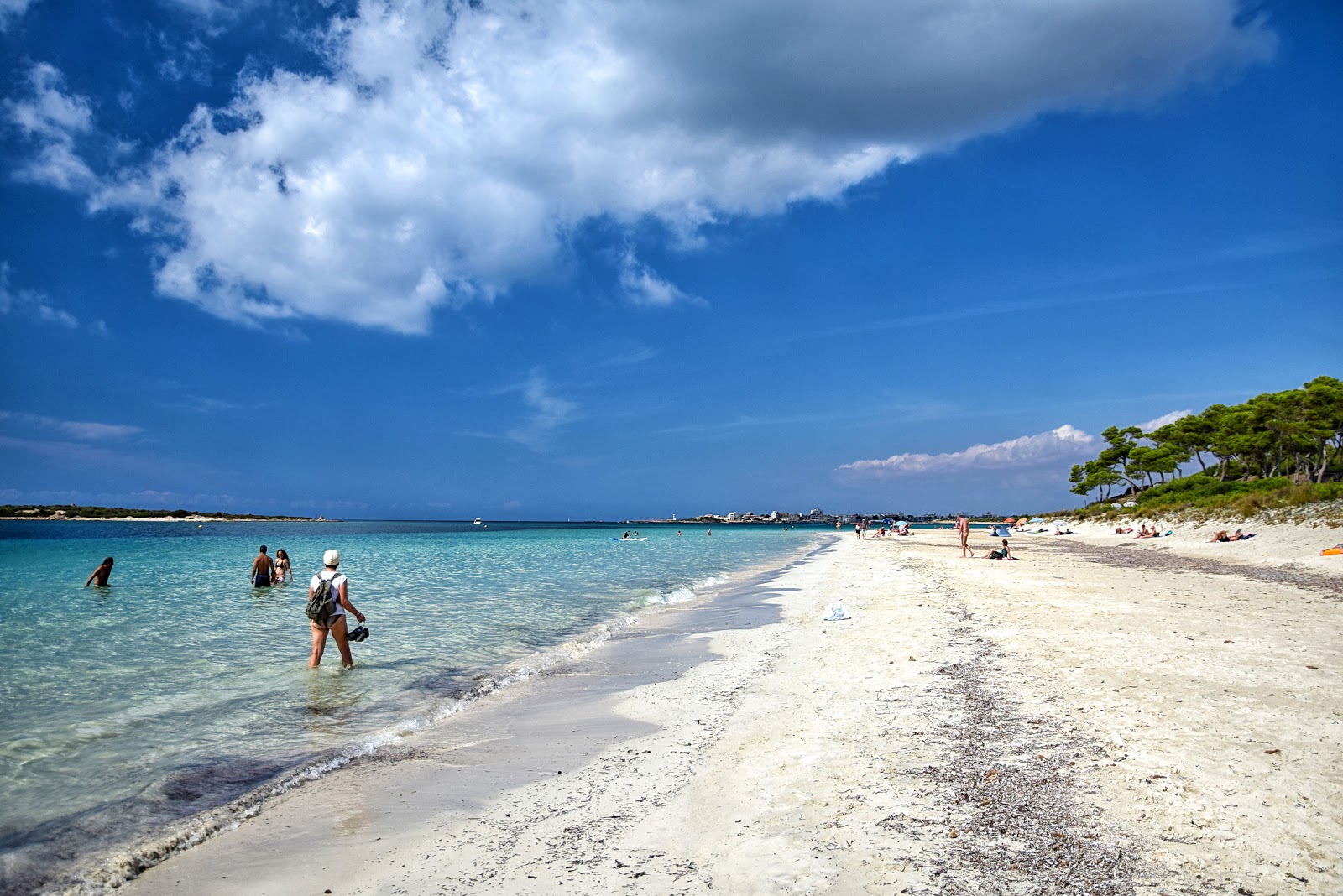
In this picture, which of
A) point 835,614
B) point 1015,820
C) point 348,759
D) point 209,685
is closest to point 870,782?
point 1015,820

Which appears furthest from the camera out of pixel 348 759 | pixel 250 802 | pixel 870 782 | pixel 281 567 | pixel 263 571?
pixel 281 567

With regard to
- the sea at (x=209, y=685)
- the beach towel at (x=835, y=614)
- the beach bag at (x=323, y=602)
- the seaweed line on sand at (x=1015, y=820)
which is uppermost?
the beach bag at (x=323, y=602)

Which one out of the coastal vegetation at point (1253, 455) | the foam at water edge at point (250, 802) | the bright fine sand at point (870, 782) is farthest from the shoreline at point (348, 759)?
the coastal vegetation at point (1253, 455)

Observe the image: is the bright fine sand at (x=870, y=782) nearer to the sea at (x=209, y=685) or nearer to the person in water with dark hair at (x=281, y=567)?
the sea at (x=209, y=685)

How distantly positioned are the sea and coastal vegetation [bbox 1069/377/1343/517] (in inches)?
1390

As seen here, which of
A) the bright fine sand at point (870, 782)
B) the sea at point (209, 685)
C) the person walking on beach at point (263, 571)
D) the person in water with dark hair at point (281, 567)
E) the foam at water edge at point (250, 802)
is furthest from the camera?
the person in water with dark hair at point (281, 567)

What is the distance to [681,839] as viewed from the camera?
4156 mm

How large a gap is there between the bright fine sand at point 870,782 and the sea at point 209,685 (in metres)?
0.82

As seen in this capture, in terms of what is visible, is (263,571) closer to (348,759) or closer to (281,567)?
(281,567)

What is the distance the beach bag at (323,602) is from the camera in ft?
31.6

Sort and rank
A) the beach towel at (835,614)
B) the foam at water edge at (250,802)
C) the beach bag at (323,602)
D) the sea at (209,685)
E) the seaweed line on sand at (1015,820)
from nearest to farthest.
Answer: the seaweed line on sand at (1015,820)
the foam at water edge at (250,802)
the sea at (209,685)
the beach bag at (323,602)
the beach towel at (835,614)

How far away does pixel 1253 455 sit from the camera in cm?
5797

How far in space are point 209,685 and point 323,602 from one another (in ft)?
5.75

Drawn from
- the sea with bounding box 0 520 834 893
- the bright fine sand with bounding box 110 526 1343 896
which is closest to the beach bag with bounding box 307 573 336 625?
the sea with bounding box 0 520 834 893
